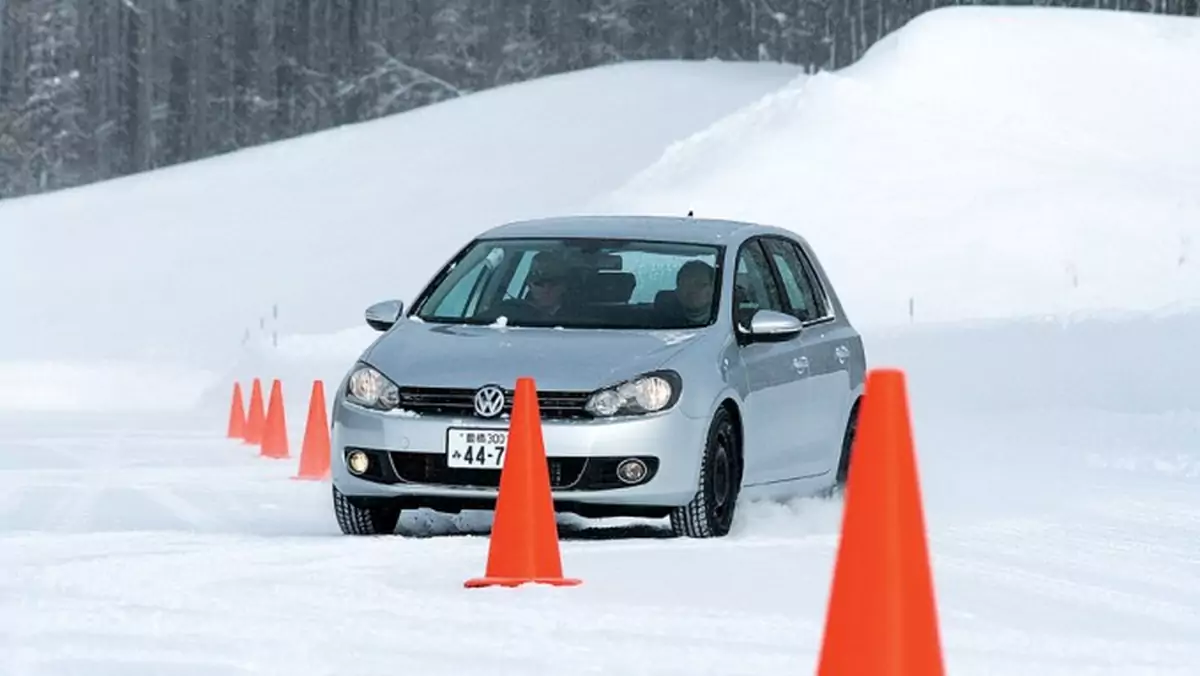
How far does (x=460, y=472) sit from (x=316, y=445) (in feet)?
17.8

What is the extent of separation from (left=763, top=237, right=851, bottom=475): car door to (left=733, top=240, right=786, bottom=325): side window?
80 mm

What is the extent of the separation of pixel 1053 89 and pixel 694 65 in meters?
19.2

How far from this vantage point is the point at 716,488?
37.2 ft

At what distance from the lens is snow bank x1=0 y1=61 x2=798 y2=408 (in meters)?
45.4

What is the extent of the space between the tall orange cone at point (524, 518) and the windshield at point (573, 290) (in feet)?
7.46

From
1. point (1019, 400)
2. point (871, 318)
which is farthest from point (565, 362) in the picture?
Result: point (871, 318)

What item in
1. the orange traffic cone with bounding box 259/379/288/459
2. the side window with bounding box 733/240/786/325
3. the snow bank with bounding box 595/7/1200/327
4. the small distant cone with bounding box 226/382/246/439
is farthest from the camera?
the snow bank with bounding box 595/7/1200/327

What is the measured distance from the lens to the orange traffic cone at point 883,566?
18.0 ft

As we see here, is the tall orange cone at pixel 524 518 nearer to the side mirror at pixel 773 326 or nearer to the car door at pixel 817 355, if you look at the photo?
the side mirror at pixel 773 326

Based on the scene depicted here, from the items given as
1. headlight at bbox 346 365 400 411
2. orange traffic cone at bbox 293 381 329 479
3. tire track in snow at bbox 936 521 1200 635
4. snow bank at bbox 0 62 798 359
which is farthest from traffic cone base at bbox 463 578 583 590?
snow bank at bbox 0 62 798 359

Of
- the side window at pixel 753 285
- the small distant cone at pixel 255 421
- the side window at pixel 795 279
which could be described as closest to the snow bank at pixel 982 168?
the small distant cone at pixel 255 421

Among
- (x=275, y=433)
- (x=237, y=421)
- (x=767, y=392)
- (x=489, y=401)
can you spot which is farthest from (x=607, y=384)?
(x=237, y=421)

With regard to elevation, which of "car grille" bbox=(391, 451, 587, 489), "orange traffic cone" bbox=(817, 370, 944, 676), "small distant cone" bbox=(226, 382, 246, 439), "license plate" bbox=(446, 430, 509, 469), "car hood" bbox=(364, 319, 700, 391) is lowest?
"small distant cone" bbox=(226, 382, 246, 439)

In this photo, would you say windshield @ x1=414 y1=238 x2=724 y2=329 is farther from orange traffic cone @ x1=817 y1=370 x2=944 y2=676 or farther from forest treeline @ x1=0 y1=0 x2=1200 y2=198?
forest treeline @ x1=0 y1=0 x2=1200 y2=198
